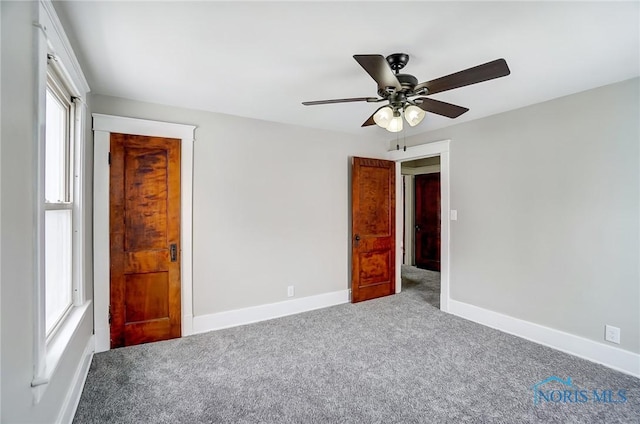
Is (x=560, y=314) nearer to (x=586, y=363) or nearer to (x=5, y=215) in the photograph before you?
(x=586, y=363)

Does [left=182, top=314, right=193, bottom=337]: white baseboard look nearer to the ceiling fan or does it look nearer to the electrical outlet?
the ceiling fan

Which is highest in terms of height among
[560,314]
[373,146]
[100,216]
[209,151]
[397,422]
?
[373,146]

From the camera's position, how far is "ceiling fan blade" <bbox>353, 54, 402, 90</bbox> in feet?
4.96

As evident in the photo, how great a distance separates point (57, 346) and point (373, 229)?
3.43 meters

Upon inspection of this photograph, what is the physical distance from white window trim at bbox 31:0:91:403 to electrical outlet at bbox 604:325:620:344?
12.6ft

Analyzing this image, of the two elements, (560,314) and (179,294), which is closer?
(560,314)

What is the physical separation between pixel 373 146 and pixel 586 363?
3309 mm

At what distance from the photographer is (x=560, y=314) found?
2709 millimetres

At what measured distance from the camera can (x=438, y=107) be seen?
2.17 meters

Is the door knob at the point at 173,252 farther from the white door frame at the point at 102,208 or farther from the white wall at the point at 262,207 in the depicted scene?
the white door frame at the point at 102,208

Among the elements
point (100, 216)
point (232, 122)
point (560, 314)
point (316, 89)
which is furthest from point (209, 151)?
point (560, 314)

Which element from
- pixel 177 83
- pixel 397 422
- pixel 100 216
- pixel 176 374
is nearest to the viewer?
pixel 397 422

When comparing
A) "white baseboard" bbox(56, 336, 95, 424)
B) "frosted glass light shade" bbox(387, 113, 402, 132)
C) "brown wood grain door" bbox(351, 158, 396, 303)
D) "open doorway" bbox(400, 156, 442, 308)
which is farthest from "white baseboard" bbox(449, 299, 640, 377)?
"white baseboard" bbox(56, 336, 95, 424)

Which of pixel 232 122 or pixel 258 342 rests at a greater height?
pixel 232 122
